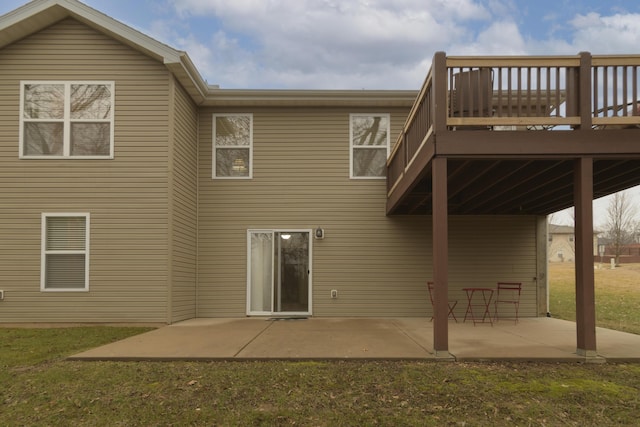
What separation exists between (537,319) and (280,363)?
20.3ft

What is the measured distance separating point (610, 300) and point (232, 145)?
11835 mm

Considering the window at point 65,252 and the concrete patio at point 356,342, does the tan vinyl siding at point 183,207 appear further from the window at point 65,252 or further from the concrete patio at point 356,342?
the window at point 65,252

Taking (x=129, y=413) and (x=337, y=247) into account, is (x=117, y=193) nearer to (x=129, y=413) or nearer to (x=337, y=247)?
(x=337, y=247)

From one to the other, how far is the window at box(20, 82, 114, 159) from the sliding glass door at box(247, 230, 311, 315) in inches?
131

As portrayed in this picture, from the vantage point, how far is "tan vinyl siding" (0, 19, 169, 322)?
7.82 metres

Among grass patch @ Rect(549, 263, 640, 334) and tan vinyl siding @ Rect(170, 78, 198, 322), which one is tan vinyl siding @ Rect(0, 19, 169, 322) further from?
grass patch @ Rect(549, 263, 640, 334)

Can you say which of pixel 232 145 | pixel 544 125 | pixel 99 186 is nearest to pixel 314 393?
pixel 544 125

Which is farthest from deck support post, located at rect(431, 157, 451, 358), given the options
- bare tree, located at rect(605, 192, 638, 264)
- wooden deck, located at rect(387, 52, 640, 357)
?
bare tree, located at rect(605, 192, 638, 264)

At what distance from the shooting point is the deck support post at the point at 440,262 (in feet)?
17.0

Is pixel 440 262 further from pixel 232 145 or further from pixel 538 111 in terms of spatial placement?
pixel 232 145

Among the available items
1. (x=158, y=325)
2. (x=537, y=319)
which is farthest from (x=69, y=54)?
(x=537, y=319)

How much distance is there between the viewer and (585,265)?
5172 mm

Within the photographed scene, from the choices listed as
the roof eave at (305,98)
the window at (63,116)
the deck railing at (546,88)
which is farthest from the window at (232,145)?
the deck railing at (546,88)

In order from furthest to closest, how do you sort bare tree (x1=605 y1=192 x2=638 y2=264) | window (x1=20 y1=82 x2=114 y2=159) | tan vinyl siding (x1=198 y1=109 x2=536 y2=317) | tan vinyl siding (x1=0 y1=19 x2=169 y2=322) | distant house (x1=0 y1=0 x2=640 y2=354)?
bare tree (x1=605 y1=192 x2=638 y2=264) → tan vinyl siding (x1=198 y1=109 x2=536 y2=317) → window (x1=20 y1=82 x2=114 y2=159) → tan vinyl siding (x1=0 y1=19 x2=169 y2=322) → distant house (x1=0 y1=0 x2=640 y2=354)
